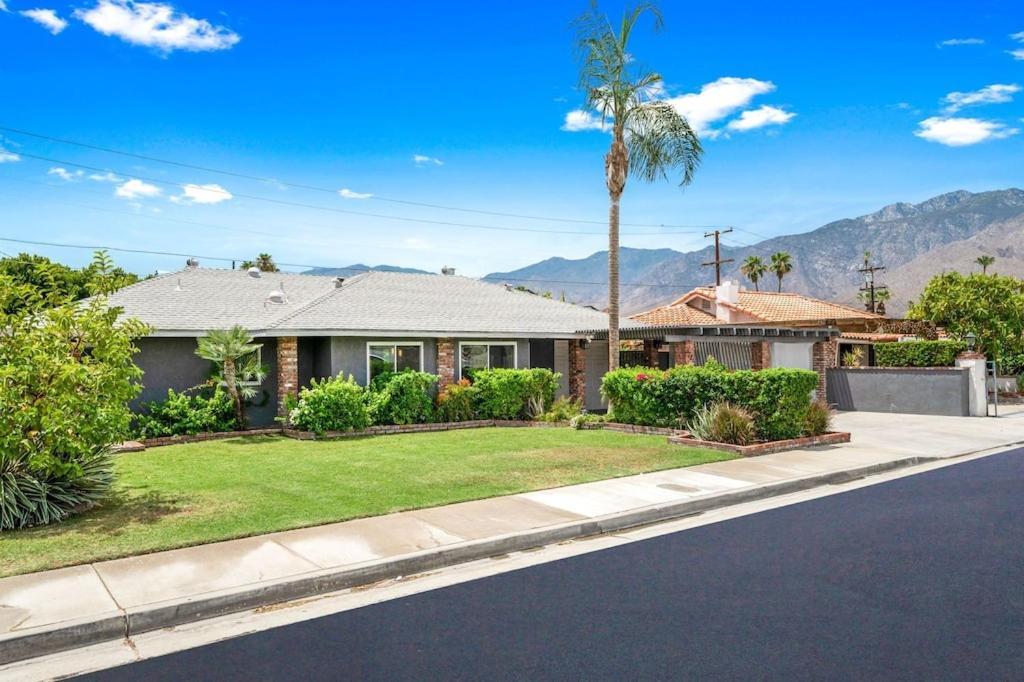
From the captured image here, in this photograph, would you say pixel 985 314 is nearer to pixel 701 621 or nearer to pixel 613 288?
pixel 613 288

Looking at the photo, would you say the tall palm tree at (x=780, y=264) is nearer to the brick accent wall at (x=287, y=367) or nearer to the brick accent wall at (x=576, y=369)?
the brick accent wall at (x=576, y=369)

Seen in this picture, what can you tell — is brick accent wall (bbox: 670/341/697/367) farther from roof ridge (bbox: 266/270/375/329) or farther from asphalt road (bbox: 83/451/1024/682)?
asphalt road (bbox: 83/451/1024/682)

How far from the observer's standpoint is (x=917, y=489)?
36.7ft

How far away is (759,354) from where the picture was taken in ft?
73.5

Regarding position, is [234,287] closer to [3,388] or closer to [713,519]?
[3,388]

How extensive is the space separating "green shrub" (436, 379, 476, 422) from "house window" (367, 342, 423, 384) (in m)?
1.29

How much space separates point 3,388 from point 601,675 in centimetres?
780

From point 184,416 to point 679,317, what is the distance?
983 inches

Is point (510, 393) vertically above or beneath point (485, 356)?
beneath

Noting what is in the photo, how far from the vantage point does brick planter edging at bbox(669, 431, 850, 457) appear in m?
14.0

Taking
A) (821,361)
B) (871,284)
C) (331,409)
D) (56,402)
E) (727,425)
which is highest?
(871,284)

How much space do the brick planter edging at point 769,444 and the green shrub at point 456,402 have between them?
21.0 feet

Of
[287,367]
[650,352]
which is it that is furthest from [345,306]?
[650,352]

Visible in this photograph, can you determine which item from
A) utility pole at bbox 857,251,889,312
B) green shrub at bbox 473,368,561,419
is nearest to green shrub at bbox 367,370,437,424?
green shrub at bbox 473,368,561,419
